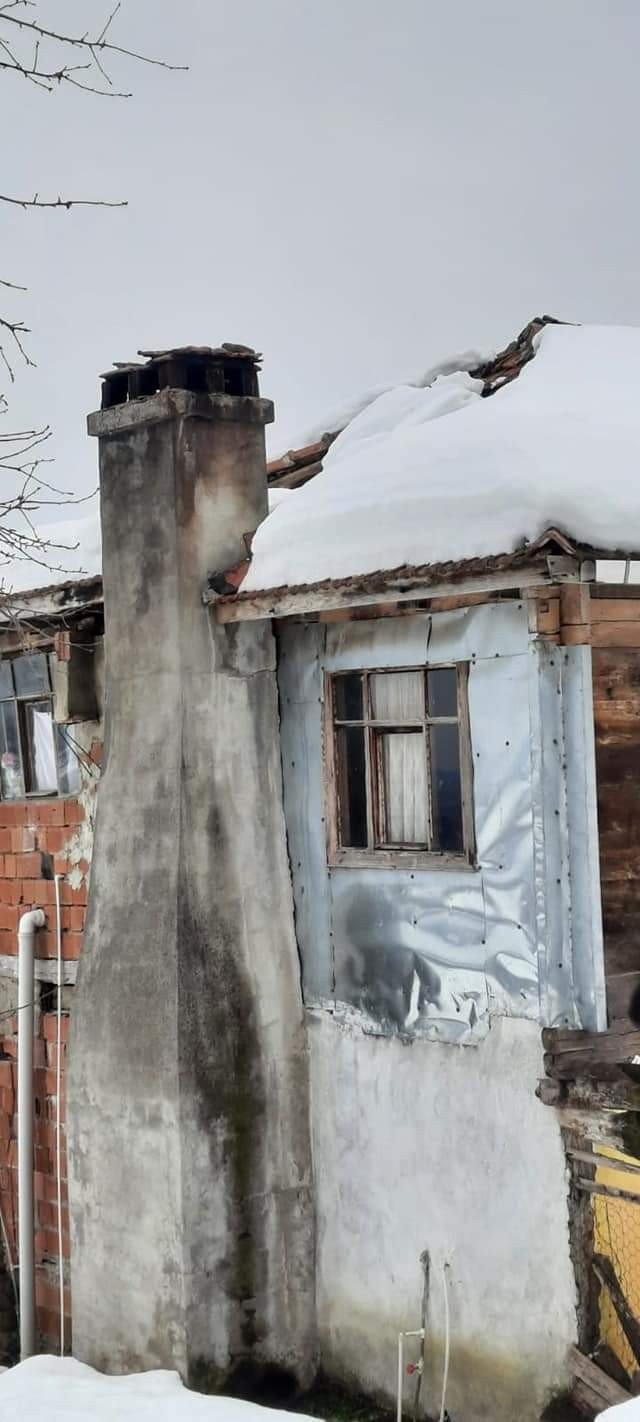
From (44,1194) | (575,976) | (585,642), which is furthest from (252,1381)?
(585,642)

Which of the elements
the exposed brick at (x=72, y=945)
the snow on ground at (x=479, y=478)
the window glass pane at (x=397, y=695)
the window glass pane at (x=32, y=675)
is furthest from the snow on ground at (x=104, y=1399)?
the window glass pane at (x=32, y=675)

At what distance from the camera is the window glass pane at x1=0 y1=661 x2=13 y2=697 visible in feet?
42.9

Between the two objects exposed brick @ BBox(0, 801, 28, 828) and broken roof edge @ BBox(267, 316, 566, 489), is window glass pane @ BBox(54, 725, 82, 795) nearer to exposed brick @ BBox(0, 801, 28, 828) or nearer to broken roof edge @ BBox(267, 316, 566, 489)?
exposed brick @ BBox(0, 801, 28, 828)

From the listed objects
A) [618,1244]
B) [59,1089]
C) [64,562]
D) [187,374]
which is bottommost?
[618,1244]

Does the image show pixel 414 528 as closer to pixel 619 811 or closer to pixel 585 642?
pixel 585 642

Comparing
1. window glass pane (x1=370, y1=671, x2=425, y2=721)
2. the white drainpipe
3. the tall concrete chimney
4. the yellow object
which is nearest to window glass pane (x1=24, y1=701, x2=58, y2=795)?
the white drainpipe

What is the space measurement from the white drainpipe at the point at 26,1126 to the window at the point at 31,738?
1008mm

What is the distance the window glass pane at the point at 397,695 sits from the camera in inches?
393

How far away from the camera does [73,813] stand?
12.4 metres

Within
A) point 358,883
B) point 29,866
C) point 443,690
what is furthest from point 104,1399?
point 443,690

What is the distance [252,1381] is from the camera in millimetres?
10492

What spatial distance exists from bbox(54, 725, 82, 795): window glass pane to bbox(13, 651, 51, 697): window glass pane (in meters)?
0.35

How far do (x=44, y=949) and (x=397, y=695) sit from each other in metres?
4.11

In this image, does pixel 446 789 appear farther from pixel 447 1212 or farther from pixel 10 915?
pixel 10 915
